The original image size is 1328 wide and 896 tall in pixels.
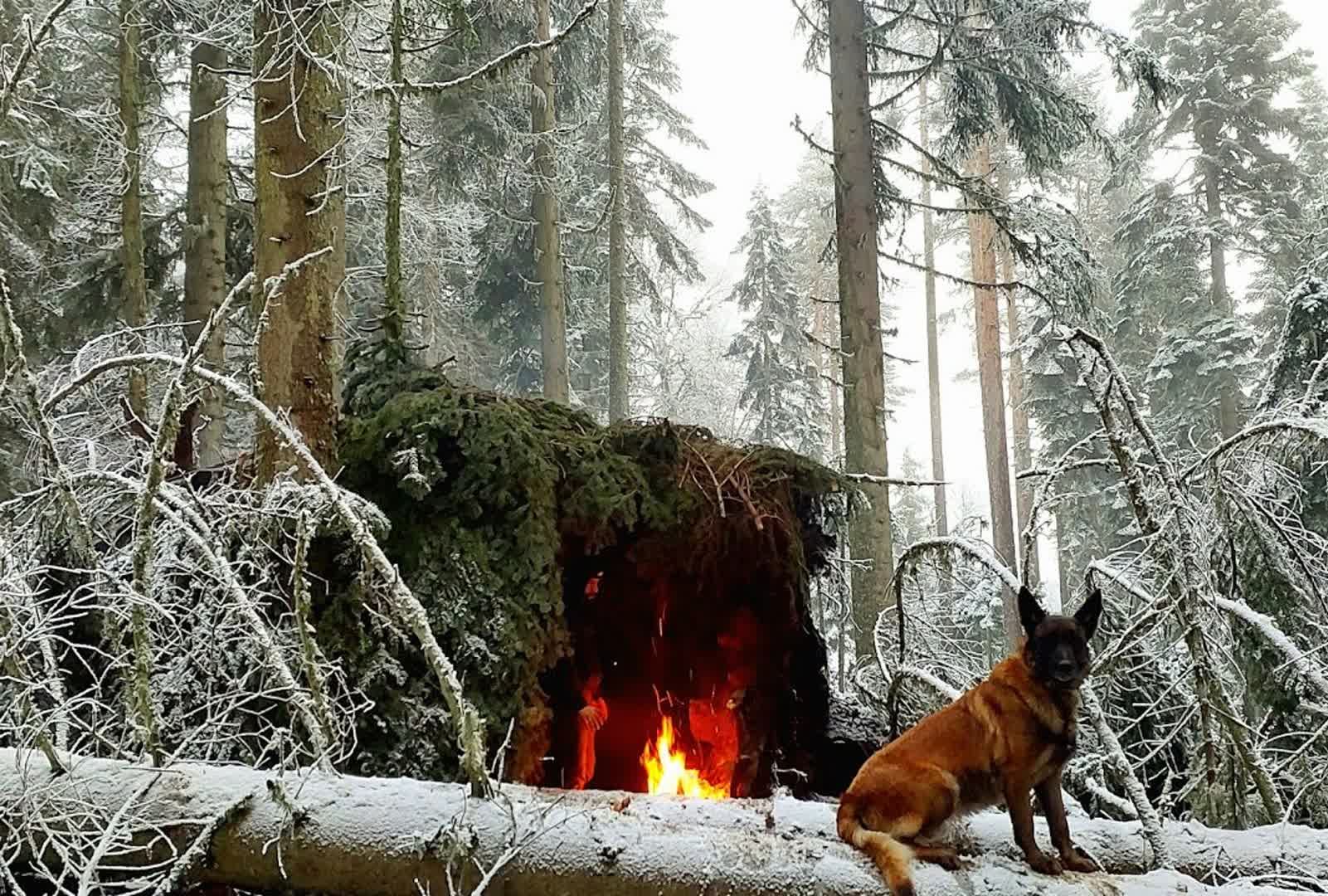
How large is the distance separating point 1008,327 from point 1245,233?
655 centimetres

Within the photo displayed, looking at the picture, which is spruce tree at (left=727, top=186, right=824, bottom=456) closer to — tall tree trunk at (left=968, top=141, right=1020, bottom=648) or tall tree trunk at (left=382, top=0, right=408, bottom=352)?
A: tall tree trunk at (left=968, top=141, right=1020, bottom=648)

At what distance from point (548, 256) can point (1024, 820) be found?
11781mm

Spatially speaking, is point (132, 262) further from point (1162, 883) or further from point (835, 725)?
point (1162, 883)

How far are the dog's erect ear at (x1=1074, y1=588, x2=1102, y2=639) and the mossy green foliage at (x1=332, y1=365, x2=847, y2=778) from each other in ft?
9.89

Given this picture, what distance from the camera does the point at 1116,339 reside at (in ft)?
67.5

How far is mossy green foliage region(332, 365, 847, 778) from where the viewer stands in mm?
4996

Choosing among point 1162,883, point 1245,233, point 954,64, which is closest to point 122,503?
point 1162,883

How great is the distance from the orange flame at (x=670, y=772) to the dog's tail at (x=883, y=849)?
163 inches

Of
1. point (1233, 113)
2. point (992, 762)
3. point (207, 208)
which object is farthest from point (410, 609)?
point (1233, 113)

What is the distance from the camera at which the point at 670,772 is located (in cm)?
714

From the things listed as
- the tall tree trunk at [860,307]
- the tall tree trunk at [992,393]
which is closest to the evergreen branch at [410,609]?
the tall tree trunk at [860,307]

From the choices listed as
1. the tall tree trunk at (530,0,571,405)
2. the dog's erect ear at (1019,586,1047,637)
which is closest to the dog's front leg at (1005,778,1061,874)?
the dog's erect ear at (1019,586,1047,637)

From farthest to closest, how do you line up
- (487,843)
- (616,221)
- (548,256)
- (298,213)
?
1. (616,221)
2. (548,256)
3. (298,213)
4. (487,843)

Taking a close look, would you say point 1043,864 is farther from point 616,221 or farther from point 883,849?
point 616,221
